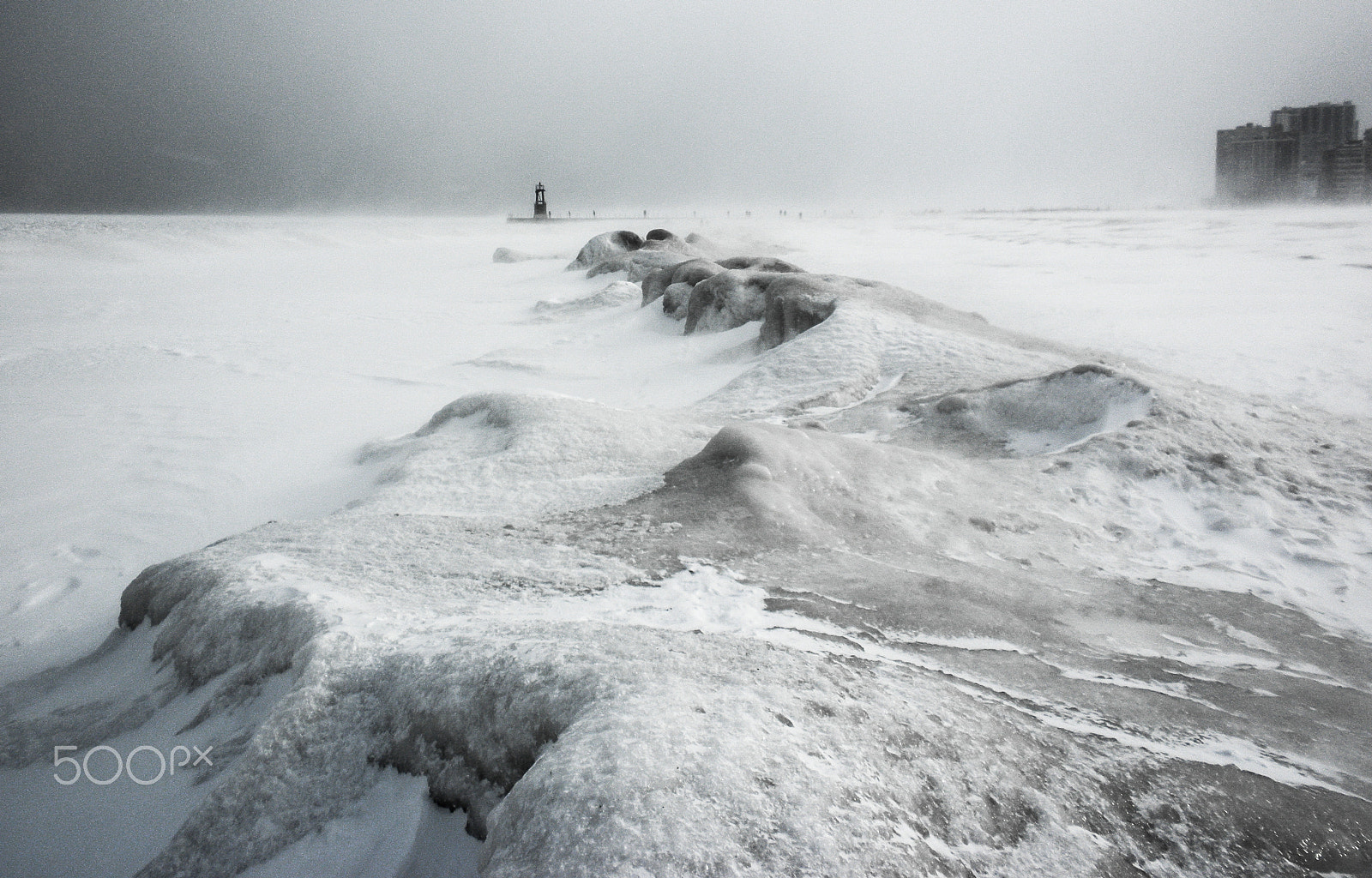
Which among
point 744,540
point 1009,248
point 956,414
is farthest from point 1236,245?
point 744,540

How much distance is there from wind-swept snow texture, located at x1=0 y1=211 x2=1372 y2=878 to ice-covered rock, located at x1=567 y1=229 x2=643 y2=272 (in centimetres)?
1265

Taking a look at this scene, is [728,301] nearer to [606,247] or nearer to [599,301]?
[599,301]

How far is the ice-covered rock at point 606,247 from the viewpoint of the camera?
18031 millimetres

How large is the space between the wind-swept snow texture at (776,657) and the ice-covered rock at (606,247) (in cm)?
1265

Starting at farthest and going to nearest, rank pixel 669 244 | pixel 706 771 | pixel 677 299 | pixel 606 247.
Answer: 1. pixel 606 247
2. pixel 669 244
3. pixel 677 299
4. pixel 706 771

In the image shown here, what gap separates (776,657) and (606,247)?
1679 cm

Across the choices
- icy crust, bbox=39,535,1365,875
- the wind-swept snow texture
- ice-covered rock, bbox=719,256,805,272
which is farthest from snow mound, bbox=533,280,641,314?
icy crust, bbox=39,535,1365,875

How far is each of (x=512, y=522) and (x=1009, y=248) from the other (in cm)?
2242

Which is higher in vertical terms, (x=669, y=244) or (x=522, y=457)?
(x=669, y=244)

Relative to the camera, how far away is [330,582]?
2.82 metres

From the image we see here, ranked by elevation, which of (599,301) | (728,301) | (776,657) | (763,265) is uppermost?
(763,265)

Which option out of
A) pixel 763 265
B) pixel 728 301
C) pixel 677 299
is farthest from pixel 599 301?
pixel 728 301

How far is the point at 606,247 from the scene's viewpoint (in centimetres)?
1811

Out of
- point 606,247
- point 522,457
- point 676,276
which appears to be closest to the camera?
point 522,457
